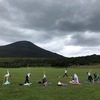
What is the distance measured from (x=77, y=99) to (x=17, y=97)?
7.34 m

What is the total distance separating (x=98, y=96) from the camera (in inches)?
1113

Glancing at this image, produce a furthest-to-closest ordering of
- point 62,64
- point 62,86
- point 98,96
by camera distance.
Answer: point 62,64 → point 62,86 → point 98,96

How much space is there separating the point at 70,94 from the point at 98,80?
16.5 m

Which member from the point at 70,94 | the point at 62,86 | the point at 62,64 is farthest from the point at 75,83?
the point at 62,64

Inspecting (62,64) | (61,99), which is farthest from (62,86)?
(62,64)

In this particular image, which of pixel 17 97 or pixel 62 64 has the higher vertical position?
pixel 62 64

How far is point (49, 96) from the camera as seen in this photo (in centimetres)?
2823

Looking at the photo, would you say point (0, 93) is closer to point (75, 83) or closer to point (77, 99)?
point (77, 99)

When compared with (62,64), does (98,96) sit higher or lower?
lower

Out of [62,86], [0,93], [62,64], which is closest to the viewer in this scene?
[0,93]

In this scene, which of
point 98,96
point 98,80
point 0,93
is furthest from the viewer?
point 98,80

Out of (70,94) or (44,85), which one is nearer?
(70,94)

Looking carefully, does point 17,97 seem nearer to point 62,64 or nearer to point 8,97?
point 8,97

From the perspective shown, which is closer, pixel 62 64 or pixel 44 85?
pixel 44 85
